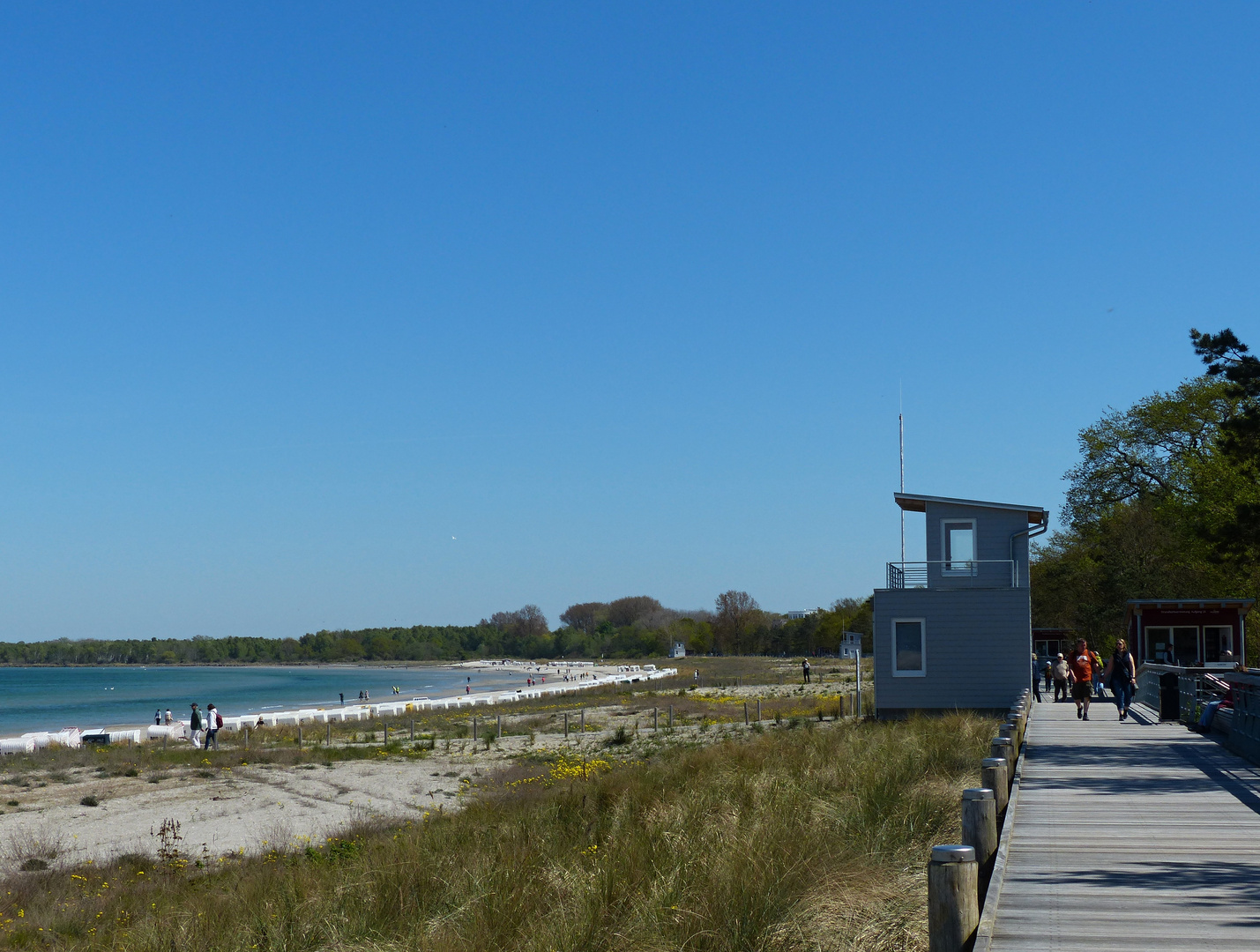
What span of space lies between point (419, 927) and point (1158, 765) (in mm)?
9840

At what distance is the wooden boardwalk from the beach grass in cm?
77

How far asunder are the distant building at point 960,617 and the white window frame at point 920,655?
0.8 inches

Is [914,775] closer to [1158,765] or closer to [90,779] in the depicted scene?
[1158,765]

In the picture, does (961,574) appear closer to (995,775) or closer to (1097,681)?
(1097,681)

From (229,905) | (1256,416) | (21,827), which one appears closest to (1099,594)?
(1256,416)

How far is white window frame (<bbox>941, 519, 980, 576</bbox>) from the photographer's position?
27438 millimetres

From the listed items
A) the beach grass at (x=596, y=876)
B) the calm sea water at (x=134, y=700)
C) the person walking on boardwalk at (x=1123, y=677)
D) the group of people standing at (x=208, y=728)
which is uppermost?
the person walking on boardwalk at (x=1123, y=677)

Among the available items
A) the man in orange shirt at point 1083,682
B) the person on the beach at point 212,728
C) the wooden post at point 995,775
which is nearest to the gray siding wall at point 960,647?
the man in orange shirt at point 1083,682

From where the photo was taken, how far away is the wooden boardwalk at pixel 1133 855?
607 centimetres

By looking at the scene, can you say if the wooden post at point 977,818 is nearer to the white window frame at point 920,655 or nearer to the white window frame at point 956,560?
the white window frame at point 920,655

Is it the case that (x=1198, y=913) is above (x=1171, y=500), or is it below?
below

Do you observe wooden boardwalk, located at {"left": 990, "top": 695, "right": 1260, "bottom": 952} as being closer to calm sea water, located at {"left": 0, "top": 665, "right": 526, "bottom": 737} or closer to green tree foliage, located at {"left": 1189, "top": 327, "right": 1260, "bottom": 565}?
green tree foliage, located at {"left": 1189, "top": 327, "right": 1260, "bottom": 565}

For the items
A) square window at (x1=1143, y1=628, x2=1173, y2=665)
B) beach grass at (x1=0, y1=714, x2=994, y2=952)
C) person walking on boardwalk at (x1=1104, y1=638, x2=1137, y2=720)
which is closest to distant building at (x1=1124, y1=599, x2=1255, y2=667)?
square window at (x1=1143, y1=628, x2=1173, y2=665)

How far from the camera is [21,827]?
20984 millimetres
